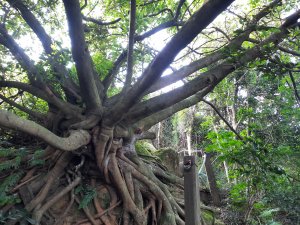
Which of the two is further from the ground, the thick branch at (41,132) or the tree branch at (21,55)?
the tree branch at (21,55)

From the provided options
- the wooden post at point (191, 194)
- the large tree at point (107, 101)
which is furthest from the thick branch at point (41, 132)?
the wooden post at point (191, 194)

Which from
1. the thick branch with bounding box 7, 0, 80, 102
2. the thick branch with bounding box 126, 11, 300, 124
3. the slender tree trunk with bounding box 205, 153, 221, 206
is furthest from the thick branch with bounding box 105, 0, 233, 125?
the slender tree trunk with bounding box 205, 153, 221, 206

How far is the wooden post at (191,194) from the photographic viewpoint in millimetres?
2231

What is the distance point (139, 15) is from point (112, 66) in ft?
3.60

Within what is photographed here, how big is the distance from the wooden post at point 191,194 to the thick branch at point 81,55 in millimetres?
1702

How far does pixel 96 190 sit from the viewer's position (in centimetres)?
405

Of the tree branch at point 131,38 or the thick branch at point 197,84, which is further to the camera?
the thick branch at point 197,84

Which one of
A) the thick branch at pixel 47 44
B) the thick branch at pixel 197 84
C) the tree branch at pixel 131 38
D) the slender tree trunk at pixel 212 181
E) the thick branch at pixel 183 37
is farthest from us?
the slender tree trunk at pixel 212 181

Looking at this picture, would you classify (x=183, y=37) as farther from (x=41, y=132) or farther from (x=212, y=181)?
(x=212, y=181)

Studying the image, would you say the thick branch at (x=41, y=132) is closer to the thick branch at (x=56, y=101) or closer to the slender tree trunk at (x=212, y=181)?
the thick branch at (x=56, y=101)

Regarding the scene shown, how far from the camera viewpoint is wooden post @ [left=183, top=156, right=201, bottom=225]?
2.23 m

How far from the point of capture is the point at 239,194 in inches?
202

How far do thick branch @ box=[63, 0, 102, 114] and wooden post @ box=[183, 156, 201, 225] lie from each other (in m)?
1.70

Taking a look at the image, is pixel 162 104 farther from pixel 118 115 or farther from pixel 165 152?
pixel 165 152
